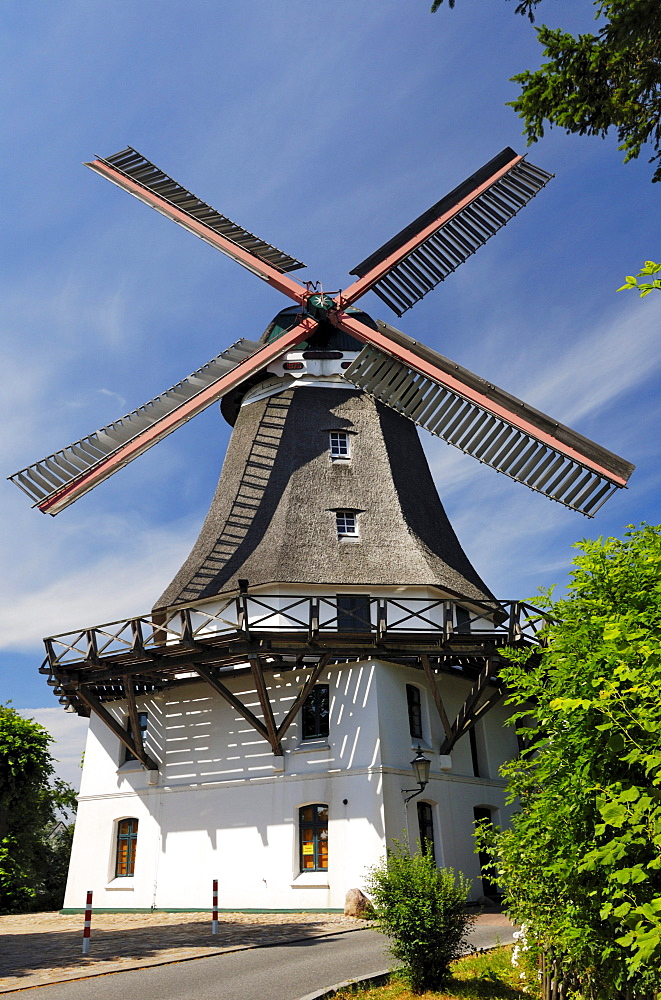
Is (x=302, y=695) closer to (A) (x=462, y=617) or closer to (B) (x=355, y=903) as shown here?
(B) (x=355, y=903)

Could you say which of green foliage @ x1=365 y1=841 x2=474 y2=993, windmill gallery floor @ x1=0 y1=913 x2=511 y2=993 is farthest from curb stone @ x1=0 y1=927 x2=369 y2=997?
green foliage @ x1=365 y1=841 x2=474 y2=993

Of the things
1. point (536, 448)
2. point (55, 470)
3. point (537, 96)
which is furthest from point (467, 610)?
point (537, 96)

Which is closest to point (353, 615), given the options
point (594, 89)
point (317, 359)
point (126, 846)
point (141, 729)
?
point (141, 729)

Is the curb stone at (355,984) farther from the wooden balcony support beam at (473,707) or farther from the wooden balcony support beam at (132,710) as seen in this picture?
the wooden balcony support beam at (132,710)

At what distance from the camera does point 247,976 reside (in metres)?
8.19

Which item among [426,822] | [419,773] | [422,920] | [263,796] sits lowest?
[422,920]

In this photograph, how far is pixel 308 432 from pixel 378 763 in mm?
7880

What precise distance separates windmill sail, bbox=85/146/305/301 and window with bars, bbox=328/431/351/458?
356 centimetres

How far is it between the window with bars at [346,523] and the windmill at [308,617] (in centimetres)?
5

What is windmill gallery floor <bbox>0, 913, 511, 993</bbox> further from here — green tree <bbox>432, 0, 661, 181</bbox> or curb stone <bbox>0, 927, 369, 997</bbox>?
green tree <bbox>432, 0, 661, 181</bbox>

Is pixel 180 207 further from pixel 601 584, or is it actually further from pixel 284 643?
pixel 601 584

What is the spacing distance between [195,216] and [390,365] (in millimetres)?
6430

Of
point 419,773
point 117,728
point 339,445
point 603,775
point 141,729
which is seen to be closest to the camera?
point 603,775

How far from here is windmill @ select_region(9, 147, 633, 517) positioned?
15758 millimetres
